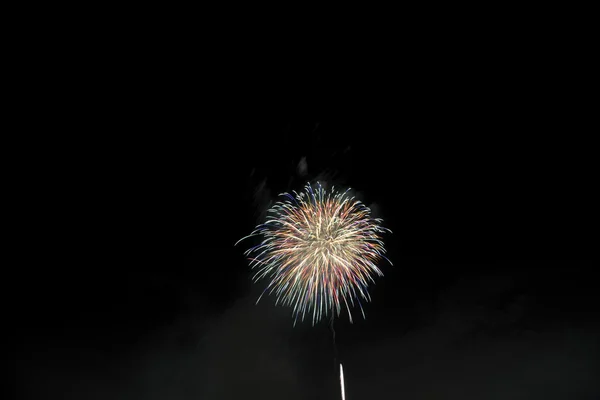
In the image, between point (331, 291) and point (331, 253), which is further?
point (331, 253)

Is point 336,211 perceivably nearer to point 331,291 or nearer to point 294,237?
point 294,237

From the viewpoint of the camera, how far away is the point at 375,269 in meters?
43.9

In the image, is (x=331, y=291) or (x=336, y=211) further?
(x=336, y=211)

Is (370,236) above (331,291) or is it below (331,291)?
above

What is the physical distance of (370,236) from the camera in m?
45.7

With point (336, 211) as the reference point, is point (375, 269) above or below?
below

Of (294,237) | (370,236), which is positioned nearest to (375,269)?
(370,236)

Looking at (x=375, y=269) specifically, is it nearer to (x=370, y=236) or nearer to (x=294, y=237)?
(x=370, y=236)

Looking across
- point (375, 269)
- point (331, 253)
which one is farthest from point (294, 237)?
point (375, 269)

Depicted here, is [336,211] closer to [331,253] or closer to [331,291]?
[331,253]

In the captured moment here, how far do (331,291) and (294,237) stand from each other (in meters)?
5.40

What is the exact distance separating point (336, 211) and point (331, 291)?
6399 mm

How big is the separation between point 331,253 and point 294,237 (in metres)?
2.75

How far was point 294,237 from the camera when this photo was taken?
46.1 metres
